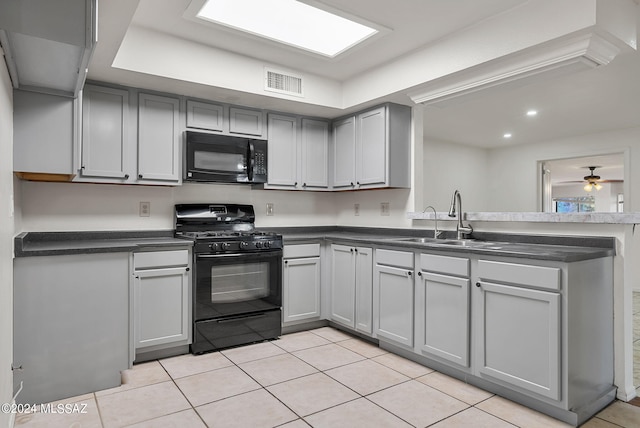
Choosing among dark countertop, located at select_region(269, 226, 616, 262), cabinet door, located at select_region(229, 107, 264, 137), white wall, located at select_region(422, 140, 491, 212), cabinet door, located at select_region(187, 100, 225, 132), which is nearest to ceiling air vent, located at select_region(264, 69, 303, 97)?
cabinet door, located at select_region(229, 107, 264, 137)

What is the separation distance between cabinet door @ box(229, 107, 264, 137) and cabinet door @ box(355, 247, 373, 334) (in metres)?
1.47

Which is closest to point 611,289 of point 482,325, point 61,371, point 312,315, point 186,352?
point 482,325

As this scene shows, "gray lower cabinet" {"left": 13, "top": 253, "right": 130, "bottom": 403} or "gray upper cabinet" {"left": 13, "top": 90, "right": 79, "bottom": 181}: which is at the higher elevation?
"gray upper cabinet" {"left": 13, "top": 90, "right": 79, "bottom": 181}

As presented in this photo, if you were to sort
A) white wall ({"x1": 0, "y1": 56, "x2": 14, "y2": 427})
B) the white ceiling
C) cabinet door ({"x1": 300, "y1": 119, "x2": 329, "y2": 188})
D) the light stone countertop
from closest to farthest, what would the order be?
white wall ({"x1": 0, "y1": 56, "x2": 14, "y2": 427})
the light stone countertop
the white ceiling
cabinet door ({"x1": 300, "y1": 119, "x2": 329, "y2": 188})

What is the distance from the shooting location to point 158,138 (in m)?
3.24

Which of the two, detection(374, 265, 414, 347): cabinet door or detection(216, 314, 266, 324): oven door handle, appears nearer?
detection(374, 265, 414, 347): cabinet door

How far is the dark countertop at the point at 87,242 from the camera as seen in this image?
233 cm

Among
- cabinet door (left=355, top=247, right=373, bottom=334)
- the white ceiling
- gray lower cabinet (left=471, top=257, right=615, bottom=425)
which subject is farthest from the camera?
cabinet door (left=355, top=247, right=373, bottom=334)

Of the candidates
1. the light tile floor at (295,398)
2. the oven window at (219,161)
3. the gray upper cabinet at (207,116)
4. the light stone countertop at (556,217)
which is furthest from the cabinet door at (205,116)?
the light stone countertop at (556,217)

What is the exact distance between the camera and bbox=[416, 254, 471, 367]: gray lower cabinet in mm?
2527

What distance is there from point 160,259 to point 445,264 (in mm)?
2040

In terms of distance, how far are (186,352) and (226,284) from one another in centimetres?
60

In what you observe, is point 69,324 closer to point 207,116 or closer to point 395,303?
point 207,116

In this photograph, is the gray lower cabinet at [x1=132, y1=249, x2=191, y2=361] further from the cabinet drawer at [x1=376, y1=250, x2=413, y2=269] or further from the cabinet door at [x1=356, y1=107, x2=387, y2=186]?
the cabinet door at [x1=356, y1=107, x2=387, y2=186]
